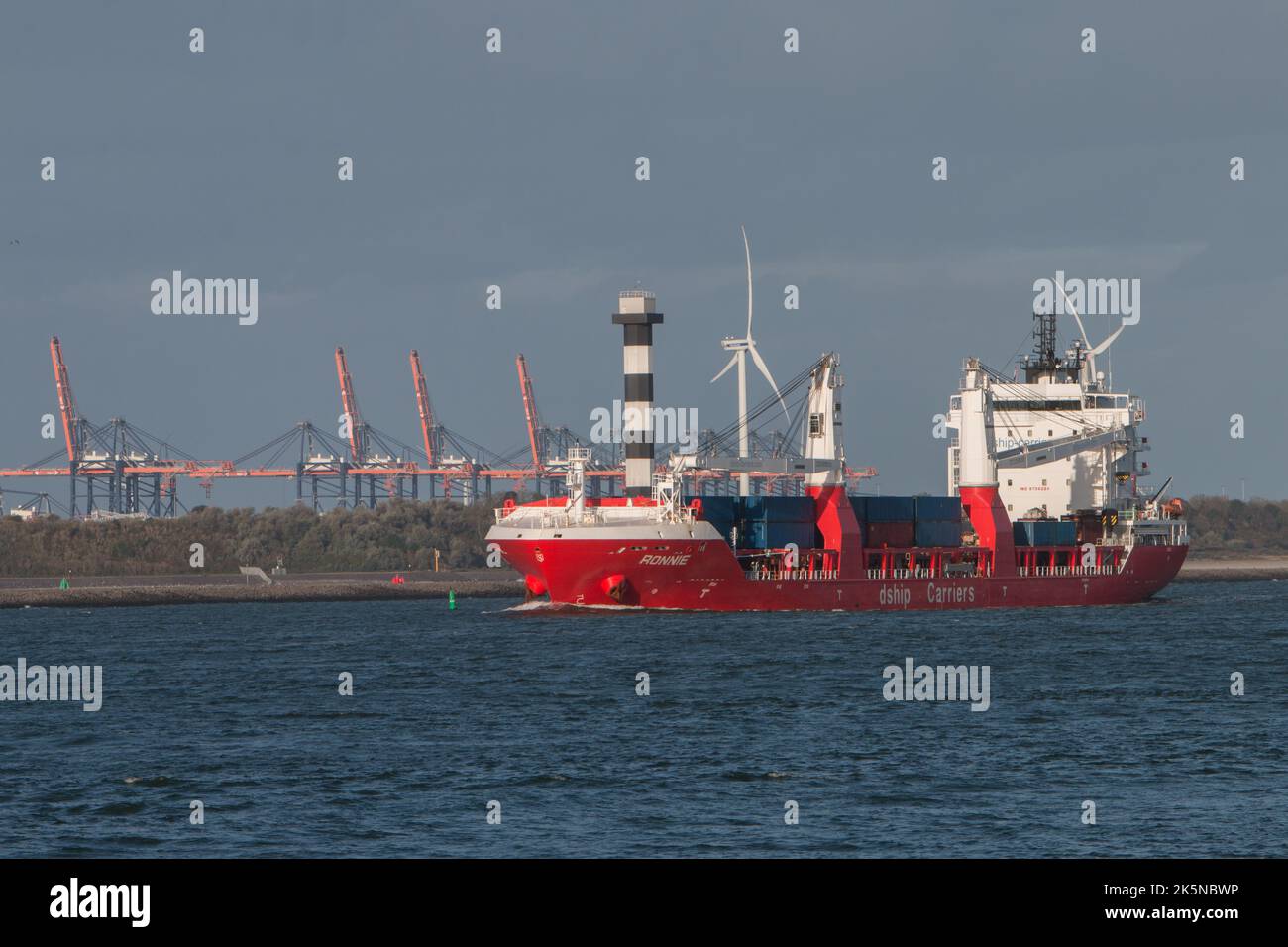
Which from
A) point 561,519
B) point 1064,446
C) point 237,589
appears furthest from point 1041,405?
point 237,589

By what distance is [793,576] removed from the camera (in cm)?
→ 8144

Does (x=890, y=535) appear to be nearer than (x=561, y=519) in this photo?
No

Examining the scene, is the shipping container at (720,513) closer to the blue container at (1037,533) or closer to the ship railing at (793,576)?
the ship railing at (793,576)

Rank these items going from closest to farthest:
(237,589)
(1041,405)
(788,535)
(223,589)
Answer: (788,535) → (1041,405) → (223,589) → (237,589)

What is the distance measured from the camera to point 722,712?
42.3m

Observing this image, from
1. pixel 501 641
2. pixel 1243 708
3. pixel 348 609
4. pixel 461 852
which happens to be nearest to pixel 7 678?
pixel 501 641

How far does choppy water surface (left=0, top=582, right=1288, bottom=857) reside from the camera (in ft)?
85.8

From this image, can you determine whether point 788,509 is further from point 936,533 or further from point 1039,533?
point 1039,533

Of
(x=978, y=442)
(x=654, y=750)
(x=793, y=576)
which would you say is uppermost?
(x=978, y=442)

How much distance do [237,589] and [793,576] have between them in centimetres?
4702

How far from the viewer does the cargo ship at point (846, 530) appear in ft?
250

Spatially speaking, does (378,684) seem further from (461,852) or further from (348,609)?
(348,609)

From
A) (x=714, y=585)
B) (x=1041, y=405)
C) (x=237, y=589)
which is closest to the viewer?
(x=714, y=585)
